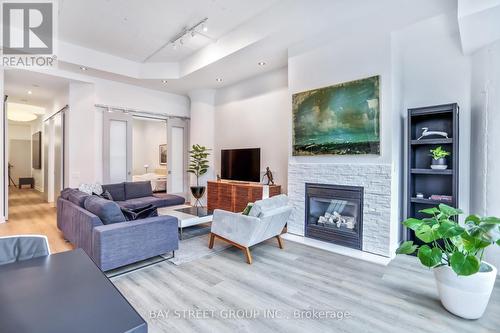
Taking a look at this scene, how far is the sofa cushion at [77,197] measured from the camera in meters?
3.61

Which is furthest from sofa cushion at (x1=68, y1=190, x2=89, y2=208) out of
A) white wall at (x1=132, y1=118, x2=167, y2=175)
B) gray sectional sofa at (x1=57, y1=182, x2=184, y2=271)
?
white wall at (x1=132, y1=118, x2=167, y2=175)

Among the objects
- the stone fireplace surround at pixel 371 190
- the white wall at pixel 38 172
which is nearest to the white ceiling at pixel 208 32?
the stone fireplace surround at pixel 371 190

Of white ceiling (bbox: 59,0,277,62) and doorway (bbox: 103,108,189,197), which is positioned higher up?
white ceiling (bbox: 59,0,277,62)

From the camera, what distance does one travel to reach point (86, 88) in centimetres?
596

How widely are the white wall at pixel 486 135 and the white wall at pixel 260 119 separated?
271 centimetres

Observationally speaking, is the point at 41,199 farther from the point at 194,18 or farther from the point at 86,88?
the point at 194,18

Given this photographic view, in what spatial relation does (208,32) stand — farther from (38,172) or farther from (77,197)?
(38,172)

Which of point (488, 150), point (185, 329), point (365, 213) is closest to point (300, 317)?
point (185, 329)

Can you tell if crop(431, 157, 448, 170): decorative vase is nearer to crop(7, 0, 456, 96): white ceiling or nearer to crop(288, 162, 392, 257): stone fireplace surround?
crop(288, 162, 392, 257): stone fireplace surround

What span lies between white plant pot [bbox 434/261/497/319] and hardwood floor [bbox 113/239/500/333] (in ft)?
0.28

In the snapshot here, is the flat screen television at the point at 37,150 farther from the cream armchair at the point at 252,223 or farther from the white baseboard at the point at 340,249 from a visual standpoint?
the white baseboard at the point at 340,249

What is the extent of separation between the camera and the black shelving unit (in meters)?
3.35

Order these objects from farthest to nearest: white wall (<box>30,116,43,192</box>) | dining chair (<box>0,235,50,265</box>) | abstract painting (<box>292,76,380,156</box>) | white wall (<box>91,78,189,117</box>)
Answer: white wall (<box>30,116,43,192</box>), white wall (<box>91,78,189,117</box>), abstract painting (<box>292,76,380,156</box>), dining chair (<box>0,235,50,265</box>)

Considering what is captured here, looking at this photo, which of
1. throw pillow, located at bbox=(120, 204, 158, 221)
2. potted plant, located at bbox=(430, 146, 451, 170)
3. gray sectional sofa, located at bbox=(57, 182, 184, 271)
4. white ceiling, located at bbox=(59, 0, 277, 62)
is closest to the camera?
gray sectional sofa, located at bbox=(57, 182, 184, 271)
